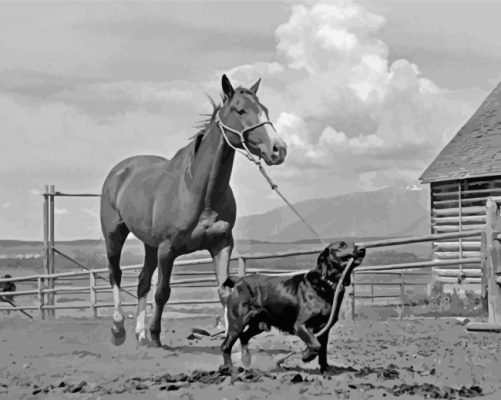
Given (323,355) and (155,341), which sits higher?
(323,355)

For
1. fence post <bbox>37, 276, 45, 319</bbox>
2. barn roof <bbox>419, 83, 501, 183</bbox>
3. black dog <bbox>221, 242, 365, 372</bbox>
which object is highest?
barn roof <bbox>419, 83, 501, 183</bbox>

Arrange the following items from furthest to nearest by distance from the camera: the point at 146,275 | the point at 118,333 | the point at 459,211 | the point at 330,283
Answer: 1. the point at 459,211
2. the point at 118,333
3. the point at 146,275
4. the point at 330,283

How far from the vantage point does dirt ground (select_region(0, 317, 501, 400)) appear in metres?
6.75

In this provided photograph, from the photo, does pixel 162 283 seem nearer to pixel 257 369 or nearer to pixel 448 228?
pixel 257 369

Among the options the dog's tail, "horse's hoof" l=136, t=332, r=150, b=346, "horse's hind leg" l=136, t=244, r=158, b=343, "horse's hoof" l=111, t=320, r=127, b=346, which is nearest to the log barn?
"horse's hind leg" l=136, t=244, r=158, b=343

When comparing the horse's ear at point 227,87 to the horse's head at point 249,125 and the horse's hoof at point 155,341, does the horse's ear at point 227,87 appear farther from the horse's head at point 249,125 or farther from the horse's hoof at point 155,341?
the horse's hoof at point 155,341

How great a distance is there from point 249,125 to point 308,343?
6.73 feet

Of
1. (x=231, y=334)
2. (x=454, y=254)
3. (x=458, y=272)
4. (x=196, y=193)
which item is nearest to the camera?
(x=231, y=334)

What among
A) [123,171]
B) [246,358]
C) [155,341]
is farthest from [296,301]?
[123,171]

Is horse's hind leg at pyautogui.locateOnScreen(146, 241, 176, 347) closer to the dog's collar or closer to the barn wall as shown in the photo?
the dog's collar

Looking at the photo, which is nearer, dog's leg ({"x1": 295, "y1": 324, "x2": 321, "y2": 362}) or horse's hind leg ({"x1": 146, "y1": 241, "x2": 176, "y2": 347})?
dog's leg ({"x1": 295, "y1": 324, "x2": 321, "y2": 362})

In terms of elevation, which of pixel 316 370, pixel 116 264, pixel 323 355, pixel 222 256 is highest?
pixel 222 256

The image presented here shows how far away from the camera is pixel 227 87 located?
27.1ft

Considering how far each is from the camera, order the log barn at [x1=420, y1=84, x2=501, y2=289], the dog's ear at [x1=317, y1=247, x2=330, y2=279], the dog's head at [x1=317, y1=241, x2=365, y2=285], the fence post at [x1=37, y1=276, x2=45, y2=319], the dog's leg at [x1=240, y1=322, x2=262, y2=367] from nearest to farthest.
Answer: the dog's head at [x1=317, y1=241, x2=365, y2=285], the dog's ear at [x1=317, y1=247, x2=330, y2=279], the dog's leg at [x1=240, y1=322, x2=262, y2=367], the fence post at [x1=37, y1=276, x2=45, y2=319], the log barn at [x1=420, y1=84, x2=501, y2=289]
